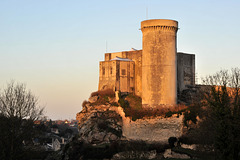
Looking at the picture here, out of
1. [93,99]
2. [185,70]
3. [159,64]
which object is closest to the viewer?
[159,64]

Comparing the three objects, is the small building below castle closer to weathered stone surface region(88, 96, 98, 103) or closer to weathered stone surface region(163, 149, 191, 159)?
weathered stone surface region(88, 96, 98, 103)

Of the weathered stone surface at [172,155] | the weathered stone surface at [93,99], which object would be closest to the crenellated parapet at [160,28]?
the weathered stone surface at [93,99]

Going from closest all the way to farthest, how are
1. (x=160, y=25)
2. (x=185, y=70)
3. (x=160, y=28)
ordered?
(x=160, y=25)
(x=160, y=28)
(x=185, y=70)

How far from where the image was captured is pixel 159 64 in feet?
165

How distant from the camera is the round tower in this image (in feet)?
164

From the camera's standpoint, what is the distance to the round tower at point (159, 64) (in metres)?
50.0

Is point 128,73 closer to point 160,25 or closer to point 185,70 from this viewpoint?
point 185,70

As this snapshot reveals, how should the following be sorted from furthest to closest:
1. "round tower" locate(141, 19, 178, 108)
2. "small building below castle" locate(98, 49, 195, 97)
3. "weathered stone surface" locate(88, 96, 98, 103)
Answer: "small building below castle" locate(98, 49, 195, 97) < "weathered stone surface" locate(88, 96, 98, 103) < "round tower" locate(141, 19, 178, 108)

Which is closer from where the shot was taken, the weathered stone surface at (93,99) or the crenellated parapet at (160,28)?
the crenellated parapet at (160,28)

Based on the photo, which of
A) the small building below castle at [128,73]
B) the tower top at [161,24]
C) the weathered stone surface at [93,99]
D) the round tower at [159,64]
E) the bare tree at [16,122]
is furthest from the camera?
the small building below castle at [128,73]

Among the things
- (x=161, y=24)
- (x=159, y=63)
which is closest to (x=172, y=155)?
(x=159, y=63)

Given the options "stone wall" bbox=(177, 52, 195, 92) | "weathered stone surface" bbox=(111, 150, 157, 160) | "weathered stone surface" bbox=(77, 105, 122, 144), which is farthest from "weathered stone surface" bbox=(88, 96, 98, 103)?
"stone wall" bbox=(177, 52, 195, 92)

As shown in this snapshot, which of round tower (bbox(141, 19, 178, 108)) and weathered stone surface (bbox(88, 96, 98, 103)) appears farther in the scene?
weathered stone surface (bbox(88, 96, 98, 103))

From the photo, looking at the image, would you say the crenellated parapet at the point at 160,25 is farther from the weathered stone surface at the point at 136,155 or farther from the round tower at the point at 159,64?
the weathered stone surface at the point at 136,155
